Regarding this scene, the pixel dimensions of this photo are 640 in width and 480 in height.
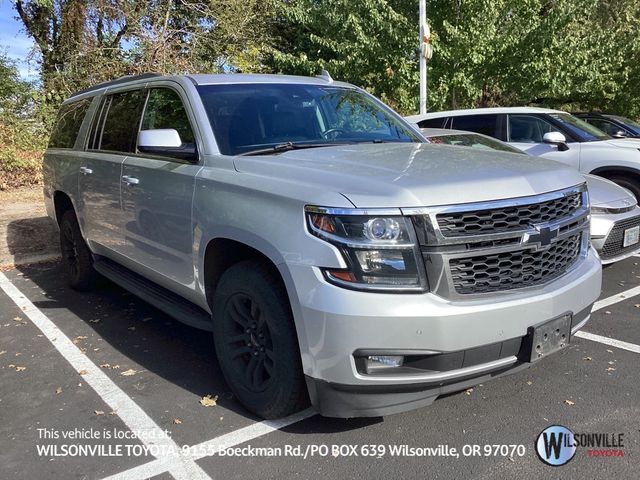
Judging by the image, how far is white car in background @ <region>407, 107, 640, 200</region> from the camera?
24.7 ft

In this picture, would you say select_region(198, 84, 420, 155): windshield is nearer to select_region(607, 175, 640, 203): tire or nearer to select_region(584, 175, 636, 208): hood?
select_region(584, 175, 636, 208): hood

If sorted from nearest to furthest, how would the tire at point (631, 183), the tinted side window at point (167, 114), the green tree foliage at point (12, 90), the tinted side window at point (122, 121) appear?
1. the tinted side window at point (167, 114)
2. the tinted side window at point (122, 121)
3. the tire at point (631, 183)
4. the green tree foliage at point (12, 90)

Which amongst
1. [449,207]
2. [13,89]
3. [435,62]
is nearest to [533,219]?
[449,207]

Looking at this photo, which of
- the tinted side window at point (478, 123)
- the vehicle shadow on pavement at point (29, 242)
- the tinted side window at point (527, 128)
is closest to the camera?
the vehicle shadow on pavement at point (29, 242)

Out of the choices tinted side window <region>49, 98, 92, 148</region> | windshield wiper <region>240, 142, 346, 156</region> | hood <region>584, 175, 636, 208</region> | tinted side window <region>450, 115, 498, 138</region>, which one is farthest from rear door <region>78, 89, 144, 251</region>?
tinted side window <region>450, 115, 498, 138</region>

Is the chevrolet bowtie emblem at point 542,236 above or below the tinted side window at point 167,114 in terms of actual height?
below

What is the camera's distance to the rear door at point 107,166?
4.55 metres

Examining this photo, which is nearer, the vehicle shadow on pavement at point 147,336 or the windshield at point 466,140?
the vehicle shadow on pavement at point 147,336

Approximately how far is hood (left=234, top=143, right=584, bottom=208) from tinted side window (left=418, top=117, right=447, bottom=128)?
5669 millimetres

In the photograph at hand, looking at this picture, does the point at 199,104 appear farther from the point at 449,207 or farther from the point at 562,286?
the point at 562,286

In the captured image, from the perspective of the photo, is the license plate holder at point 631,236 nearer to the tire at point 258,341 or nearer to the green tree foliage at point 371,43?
the tire at point 258,341

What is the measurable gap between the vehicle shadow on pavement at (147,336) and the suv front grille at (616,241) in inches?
132

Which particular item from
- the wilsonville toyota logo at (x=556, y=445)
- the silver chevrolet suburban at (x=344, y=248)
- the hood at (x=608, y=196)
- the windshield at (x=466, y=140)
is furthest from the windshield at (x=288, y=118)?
the windshield at (x=466, y=140)

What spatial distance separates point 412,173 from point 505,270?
642 millimetres
